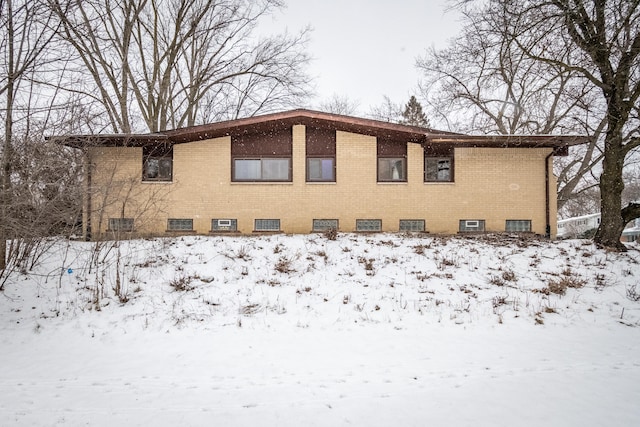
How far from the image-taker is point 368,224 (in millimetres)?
13555

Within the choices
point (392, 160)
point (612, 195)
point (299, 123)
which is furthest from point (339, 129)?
point (612, 195)

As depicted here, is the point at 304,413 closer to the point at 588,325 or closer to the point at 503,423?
the point at 503,423

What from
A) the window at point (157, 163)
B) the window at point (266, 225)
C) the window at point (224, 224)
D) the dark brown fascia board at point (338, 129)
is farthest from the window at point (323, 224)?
the window at point (157, 163)

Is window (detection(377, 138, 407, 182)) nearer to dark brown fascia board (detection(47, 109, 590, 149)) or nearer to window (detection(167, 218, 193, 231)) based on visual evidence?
dark brown fascia board (detection(47, 109, 590, 149))

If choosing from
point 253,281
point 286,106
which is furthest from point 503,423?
point 286,106

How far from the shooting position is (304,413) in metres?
3.39

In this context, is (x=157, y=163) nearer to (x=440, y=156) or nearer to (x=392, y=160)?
(x=392, y=160)

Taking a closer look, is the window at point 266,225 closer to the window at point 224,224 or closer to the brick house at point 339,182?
the brick house at point 339,182

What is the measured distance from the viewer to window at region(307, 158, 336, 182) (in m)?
Answer: 13.7

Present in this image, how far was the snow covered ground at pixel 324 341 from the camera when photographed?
348cm

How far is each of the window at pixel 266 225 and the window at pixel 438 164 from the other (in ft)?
20.5

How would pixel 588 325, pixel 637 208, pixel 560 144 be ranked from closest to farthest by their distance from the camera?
1. pixel 588 325
2. pixel 637 208
3. pixel 560 144

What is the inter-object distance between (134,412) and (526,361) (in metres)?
4.63

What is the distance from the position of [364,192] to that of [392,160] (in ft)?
5.69
